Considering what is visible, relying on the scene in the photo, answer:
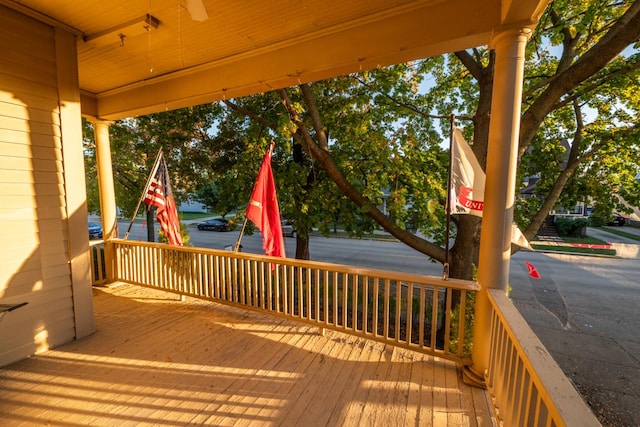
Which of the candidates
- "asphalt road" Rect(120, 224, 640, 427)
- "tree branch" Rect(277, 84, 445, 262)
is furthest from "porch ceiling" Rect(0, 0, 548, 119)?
"asphalt road" Rect(120, 224, 640, 427)

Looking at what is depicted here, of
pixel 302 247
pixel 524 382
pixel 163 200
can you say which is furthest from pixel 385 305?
pixel 302 247

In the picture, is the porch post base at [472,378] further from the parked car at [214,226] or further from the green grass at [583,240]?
the parked car at [214,226]

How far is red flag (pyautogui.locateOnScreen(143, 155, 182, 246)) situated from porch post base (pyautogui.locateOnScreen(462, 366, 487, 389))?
413cm

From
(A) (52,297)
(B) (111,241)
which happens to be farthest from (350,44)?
(B) (111,241)

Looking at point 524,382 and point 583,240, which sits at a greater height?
point 524,382

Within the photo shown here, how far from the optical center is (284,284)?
3520 mm

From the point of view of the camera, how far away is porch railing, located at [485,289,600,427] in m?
0.97

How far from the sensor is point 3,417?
6.68ft

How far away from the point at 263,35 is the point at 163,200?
2.77 metres

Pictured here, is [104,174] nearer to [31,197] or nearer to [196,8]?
[31,197]

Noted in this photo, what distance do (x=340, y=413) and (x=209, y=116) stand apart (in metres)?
7.55

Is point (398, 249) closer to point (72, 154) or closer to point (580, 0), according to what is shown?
point (580, 0)

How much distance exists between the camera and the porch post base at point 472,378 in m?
2.32

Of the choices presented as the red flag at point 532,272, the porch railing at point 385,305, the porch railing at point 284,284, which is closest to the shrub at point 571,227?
the porch railing at point 385,305
